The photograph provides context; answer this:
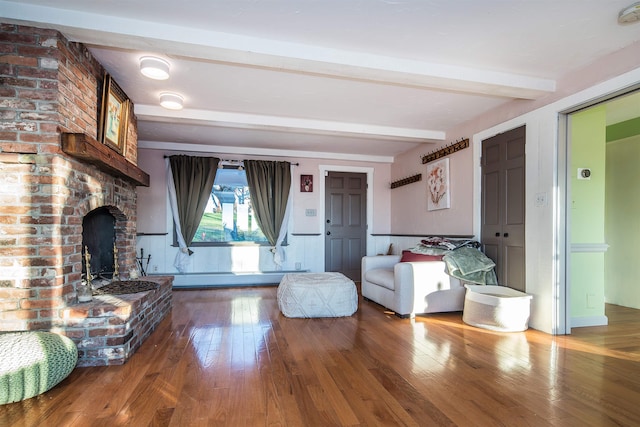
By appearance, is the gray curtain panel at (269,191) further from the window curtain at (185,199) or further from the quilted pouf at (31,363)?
the quilted pouf at (31,363)

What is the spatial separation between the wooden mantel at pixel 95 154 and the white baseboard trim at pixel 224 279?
2404 mm

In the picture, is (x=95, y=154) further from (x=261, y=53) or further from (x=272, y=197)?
(x=272, y=197)

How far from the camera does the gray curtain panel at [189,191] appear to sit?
17.3 ft

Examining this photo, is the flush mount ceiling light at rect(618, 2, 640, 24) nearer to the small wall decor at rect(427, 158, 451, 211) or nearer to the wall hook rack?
the wall hook rack

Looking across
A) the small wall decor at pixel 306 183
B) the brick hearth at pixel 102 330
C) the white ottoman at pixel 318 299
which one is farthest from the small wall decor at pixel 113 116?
the small wall decor at pixel 306 183

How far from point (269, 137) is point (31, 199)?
3.16 metres

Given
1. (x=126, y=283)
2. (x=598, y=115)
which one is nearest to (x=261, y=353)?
(x=126, y=283)

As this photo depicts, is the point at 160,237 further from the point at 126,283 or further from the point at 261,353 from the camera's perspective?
the point at 261,353

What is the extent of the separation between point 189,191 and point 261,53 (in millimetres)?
3381

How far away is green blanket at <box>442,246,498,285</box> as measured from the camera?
11.6ft

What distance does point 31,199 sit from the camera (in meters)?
2.15

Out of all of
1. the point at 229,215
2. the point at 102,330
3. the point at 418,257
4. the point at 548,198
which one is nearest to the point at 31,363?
the point at 102,330

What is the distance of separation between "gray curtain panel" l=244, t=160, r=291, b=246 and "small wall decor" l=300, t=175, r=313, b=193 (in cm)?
27

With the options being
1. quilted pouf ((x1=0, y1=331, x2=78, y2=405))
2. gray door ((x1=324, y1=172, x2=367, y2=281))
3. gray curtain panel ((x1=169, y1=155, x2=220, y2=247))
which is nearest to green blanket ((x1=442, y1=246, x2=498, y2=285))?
gray door ((x1=324, y1=172, x2=367, y2=281))
